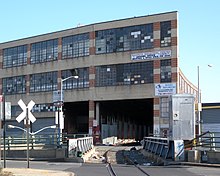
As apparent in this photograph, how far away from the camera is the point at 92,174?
63.6ft

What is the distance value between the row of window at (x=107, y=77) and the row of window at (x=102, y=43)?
7.42 ft

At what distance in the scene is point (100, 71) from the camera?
208 feet

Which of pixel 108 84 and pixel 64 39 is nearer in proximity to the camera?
pixel 108 84

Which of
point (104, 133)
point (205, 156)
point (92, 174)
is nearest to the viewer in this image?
point (92, 174)

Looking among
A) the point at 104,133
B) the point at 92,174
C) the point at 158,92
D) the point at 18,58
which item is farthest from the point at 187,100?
the point at 18,58

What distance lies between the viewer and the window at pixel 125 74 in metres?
59.5

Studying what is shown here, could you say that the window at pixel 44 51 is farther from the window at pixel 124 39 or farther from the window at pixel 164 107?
the window at pixel 164 107

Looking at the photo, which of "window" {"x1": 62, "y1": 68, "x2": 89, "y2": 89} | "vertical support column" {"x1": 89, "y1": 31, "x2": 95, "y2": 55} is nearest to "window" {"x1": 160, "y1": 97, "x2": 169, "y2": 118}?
"window" {"x1": 62, "y1": 68, "x2": 89, "y2": 89}

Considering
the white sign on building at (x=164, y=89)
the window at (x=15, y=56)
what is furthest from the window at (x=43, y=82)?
the white sign on building at (x=164, y=89)

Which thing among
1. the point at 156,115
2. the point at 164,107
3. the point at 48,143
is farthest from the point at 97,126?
A: the point at 48,143

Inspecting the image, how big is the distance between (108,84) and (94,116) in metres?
5.43

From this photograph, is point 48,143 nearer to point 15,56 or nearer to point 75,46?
point 75,46

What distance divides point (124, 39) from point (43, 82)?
15962mm

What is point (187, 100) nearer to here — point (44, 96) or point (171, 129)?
point (171, 129)
